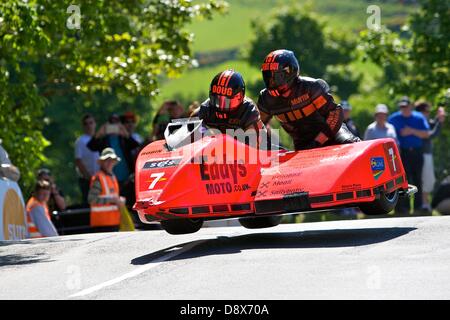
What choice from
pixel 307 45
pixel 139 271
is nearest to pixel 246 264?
pixel 139 271

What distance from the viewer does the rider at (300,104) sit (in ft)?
50.7

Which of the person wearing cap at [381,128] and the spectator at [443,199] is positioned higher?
the person wearing cap at [381,128]

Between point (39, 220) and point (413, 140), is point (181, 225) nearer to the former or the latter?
point (39, 220)

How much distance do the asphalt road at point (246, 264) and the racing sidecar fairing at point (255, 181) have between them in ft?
1.31

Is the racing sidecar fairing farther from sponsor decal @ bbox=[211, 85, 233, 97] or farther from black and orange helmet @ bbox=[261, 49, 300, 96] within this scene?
black and orange helmet @ bbox=[261, 49, 300, 96]

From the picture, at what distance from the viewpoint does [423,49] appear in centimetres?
2761

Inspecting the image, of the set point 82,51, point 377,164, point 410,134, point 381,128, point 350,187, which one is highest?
point 82,51

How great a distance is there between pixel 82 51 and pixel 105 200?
5.19m

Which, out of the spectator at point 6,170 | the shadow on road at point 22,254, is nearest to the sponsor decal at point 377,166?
the shadow on road at point 22,254

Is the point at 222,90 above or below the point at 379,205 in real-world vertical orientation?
above

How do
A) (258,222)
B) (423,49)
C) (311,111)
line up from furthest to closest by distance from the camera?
(423,49) < (258,222) < (311,111)

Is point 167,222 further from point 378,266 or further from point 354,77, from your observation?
point 354,77

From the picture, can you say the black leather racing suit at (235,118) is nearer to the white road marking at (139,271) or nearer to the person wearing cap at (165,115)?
the white road marking at (139,271)
